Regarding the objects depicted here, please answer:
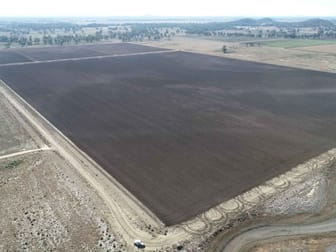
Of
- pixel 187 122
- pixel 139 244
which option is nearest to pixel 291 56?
pixel 187 122

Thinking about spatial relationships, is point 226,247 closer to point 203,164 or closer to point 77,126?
point 203,164

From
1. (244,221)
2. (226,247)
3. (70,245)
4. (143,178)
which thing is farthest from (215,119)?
(70,245)

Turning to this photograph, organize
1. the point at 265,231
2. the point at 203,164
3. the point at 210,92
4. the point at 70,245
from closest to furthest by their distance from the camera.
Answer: the point at 70,245 < the point at 265,231 < the point at 203,164 < the point at 210,92

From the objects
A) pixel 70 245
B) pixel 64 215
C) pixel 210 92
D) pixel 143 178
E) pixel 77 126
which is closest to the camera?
pixel 70 245

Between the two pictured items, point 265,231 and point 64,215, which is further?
point 64,215

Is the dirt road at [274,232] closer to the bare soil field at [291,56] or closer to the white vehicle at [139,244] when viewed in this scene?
the white vehicle at [139,244]

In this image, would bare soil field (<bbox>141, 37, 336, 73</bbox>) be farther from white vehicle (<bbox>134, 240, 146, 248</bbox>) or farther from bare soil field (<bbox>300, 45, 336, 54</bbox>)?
white vehicle (<bbox>134, 240, 146, 248</bbox>)
